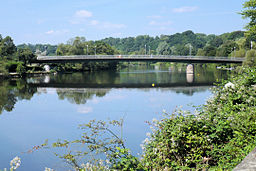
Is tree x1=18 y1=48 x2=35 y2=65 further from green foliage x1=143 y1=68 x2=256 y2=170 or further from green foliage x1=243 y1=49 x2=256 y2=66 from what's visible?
green foliage x1=143 y1=68 x2=256 y2=170

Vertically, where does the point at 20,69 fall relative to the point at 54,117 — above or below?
above

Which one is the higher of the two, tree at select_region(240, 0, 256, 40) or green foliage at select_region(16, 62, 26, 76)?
tree at select_region(240, 0, 256, 40)

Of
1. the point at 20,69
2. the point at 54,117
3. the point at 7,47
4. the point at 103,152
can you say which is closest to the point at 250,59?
the point at 54,117

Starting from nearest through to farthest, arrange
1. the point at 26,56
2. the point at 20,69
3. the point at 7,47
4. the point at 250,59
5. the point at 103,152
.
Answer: the point at 103,152 → the point at 250,59 → the point at 20,69 → the point at 26,56 → the point at 7,47

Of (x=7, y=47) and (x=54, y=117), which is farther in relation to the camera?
(x=7, y=47)

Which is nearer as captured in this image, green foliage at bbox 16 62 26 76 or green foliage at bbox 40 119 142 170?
green foliage at bbox 40 119 142 170

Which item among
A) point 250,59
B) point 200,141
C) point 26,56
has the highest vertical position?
point 26,56

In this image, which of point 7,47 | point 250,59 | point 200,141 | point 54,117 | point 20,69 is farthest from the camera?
point 7,47

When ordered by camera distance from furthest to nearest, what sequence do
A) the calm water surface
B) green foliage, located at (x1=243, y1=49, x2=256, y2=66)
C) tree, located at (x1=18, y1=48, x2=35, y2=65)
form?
tree, located at (x1=18, y1=48, x2=35, y2=65) → green foliage, located at (x1=243, y1=49, x2=256, y2=66) → the calm water surface

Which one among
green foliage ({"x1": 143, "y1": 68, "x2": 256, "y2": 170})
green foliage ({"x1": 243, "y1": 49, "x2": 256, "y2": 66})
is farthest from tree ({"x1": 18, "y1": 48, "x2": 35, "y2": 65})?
green foliage ({"x1": 143, "y1": 68, "x2": 256, "y2": 170})

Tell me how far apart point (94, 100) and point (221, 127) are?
26.0m

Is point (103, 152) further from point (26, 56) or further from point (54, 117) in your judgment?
point (26, 56)

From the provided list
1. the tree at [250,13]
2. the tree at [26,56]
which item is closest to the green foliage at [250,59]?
the tree at [250,13]

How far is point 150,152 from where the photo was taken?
21.0 feet
